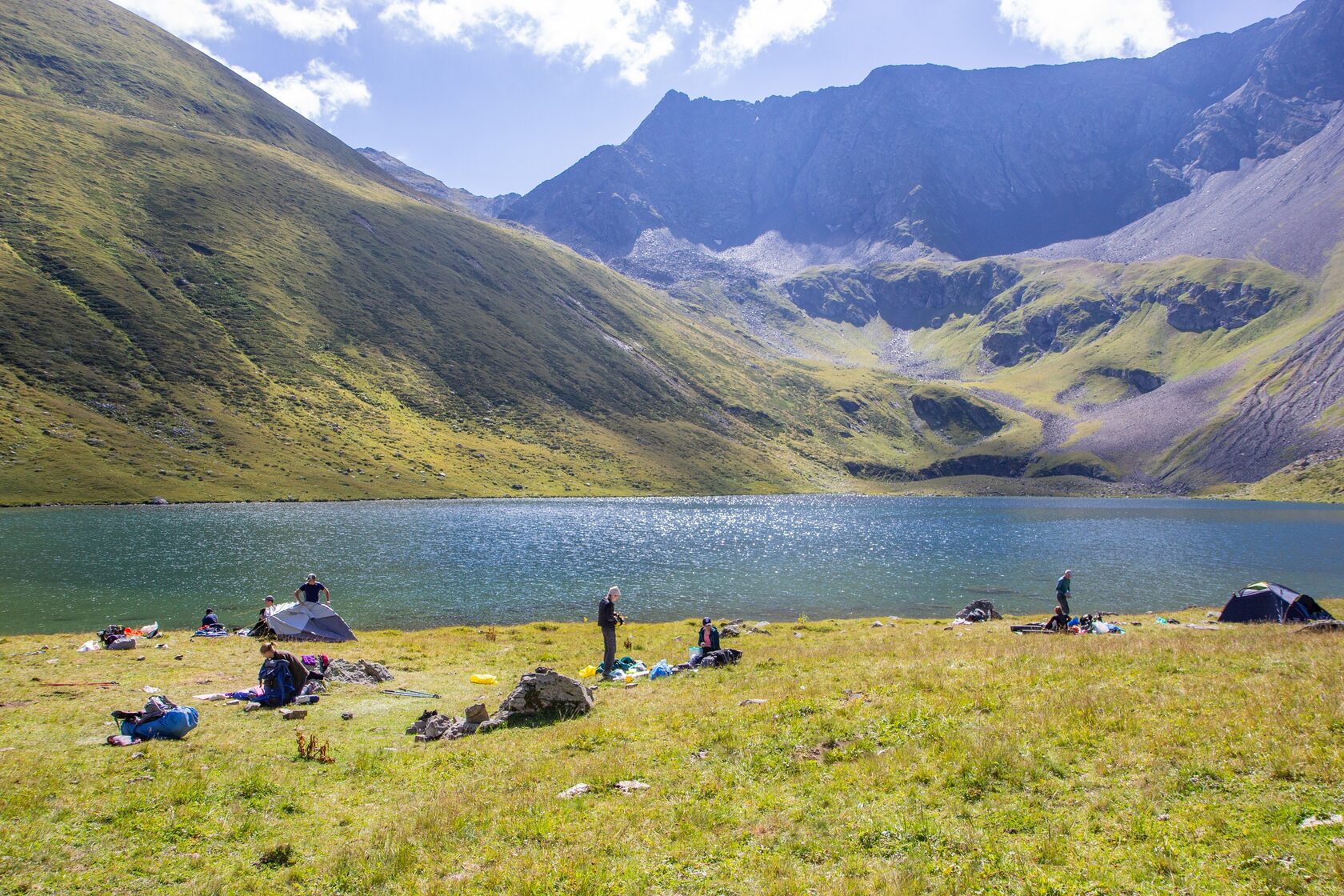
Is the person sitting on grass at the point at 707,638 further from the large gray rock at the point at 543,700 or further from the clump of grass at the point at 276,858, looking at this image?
the clump of grass at the point at 276,858

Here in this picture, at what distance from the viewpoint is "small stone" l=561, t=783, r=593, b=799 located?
42.7ft

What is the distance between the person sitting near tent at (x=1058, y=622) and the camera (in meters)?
33.9

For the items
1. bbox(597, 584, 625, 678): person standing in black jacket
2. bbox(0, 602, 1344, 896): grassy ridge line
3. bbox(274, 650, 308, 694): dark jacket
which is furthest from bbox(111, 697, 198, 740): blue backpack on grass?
bbox(597, 584, 625, 678): person standing in black jacket

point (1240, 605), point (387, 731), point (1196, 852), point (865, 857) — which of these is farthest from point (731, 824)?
point (1240, 605)

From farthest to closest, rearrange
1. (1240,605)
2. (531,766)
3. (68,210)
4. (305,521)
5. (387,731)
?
(68,210) < (305,521) < (1240,605) < (387,731) < (531,766)

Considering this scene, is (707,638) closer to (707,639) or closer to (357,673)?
(707,639)

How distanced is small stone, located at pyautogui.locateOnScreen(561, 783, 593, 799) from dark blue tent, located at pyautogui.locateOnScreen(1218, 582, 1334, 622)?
38086 mm

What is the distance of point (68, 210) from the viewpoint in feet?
598

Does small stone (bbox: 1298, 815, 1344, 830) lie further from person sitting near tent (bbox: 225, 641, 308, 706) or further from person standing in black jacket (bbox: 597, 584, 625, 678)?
person sitting near tent (bbox: 225, 641, 308, 706)

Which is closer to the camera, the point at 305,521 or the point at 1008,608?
the point at 1008,608

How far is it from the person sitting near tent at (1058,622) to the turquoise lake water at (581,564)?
1812 centimetres

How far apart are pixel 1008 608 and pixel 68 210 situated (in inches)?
9638

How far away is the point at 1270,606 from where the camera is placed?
3491 cm

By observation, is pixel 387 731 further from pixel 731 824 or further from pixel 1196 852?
pixel 1196 852
